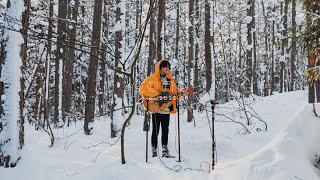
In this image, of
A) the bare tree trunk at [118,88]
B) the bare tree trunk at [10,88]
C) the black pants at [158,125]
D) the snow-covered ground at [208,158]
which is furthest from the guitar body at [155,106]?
the bare tree trunk at [118,88]

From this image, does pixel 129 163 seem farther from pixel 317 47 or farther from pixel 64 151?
pixel 317 47

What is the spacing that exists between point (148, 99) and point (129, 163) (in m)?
1.35

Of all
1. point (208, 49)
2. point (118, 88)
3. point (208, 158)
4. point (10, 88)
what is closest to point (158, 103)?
point (208, 158)

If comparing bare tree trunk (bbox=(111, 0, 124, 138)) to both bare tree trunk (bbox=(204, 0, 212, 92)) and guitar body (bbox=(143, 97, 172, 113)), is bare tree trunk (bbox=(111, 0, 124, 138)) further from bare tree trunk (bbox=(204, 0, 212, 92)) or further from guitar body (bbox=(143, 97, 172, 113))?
guitar body (bbox=(143, 97, 172, 113))

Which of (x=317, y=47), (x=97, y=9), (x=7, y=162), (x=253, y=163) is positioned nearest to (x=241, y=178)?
(x=253, y=163)

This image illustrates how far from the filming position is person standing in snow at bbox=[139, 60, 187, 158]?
7.34 meters

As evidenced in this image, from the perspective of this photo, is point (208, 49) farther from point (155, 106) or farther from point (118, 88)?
point (155, 106)

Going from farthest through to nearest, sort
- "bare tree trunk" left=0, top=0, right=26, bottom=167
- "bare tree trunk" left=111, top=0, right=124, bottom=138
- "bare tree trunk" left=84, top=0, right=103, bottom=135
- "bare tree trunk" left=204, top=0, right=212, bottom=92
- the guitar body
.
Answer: "bare tree trunk" left=84, top=0, right=103, bottom=135 < "bare tree trunk" left=204, top=0, right=212, bottom=92 < "bare tree trunk" left=111, top=0, right=124, bottom=138 < the guitar body < "bare tree trunk" left=0, top=0, right=26, bottom=167

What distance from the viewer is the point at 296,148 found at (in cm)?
460

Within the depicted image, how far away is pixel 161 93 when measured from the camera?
7.47 m

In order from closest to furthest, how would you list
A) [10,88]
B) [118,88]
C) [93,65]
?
[10,88] < [118,88] < [93,65]

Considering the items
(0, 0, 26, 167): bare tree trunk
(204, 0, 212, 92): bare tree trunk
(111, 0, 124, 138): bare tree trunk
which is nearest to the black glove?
(0, 0, 26, 167): bare tree trunk

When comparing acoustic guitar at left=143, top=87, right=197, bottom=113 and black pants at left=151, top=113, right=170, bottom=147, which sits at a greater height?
acoustic guitar at left=143, top=87, right=197, bottom=113

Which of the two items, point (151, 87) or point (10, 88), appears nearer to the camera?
point (10, 88)
